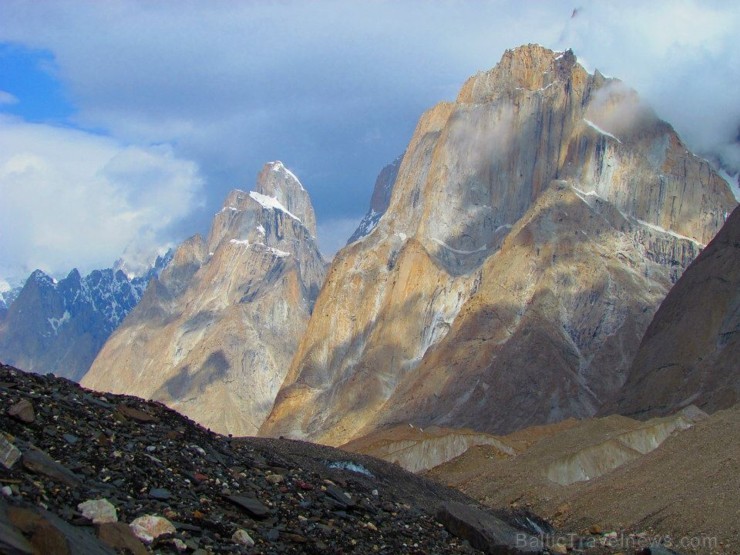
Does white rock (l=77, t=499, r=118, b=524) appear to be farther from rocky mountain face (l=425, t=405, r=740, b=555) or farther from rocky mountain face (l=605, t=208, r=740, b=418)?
rocky mountain face (l=605, t=208, r=740, b=418)

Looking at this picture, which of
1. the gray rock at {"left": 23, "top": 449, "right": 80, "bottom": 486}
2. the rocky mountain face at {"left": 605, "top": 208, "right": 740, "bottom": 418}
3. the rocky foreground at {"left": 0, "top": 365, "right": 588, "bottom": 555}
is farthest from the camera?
the rocky mountain face at {"left": 605, "top": 208, "right": 740, "bottom": 418}

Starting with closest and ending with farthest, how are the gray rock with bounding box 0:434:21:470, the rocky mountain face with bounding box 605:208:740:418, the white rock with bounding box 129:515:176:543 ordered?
1. the white rock with bounding box 129:515:176:543
2. the gray rock with bounding box 0:434:21:470
3. the rocky mountain face with bounding box 605:208:740:418

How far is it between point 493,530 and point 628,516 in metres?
15.9

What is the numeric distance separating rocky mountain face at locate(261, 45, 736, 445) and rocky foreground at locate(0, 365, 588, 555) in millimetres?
117878

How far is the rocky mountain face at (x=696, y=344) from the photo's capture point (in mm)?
105688

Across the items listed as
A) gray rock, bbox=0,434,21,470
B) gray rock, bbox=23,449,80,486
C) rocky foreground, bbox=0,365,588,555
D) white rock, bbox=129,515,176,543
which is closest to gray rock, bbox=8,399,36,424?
rocky foreground, bbox=0,365,588,555

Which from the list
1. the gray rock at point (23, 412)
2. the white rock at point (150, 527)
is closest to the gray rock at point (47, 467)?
the white rock at point (150, 527)

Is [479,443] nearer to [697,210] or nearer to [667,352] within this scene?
[667,352]

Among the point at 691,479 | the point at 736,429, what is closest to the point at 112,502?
the point at 691,479

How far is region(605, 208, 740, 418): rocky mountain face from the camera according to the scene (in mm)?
105688

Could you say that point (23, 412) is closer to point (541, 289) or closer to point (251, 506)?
point (251, 506)

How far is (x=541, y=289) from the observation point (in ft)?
530

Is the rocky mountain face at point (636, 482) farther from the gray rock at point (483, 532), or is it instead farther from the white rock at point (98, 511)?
the white rock at point (98, 511)

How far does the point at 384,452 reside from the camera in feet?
294
